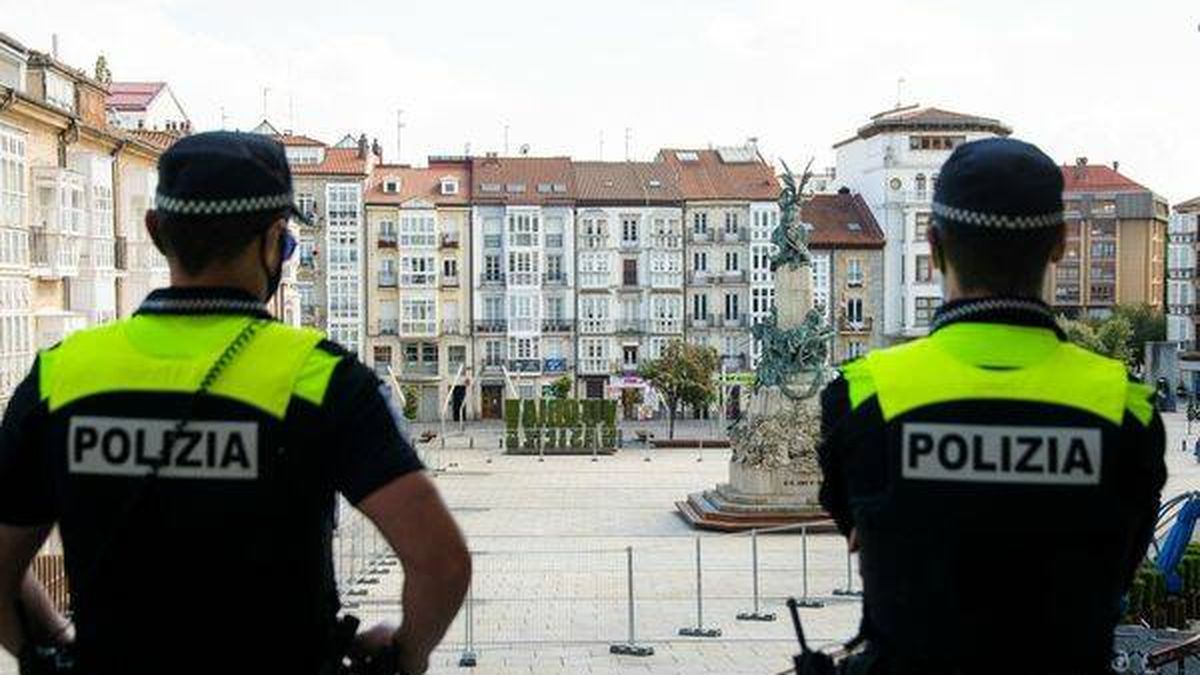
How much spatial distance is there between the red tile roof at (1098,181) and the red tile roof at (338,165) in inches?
1780

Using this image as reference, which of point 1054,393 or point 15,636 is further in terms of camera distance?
point 15,636

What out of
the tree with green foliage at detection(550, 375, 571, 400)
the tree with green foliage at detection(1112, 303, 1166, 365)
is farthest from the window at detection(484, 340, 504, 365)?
the tree with green foliage at detection(1112, 303, 1166, 365)

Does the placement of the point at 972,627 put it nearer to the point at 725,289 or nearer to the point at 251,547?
the point at 251,547

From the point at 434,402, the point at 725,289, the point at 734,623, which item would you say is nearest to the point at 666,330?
the point at 725,289

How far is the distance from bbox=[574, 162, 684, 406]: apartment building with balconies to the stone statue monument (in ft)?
111

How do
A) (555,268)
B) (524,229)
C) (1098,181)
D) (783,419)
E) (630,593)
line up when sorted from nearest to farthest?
(630,593)
(783,419)
(524,229)
(555,268)
(1098,181)

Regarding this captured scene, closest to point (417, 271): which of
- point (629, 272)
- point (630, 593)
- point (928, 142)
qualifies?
point (629, 272)

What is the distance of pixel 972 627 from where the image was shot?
10.2 ft

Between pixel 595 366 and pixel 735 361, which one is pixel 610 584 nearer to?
pixel 595 366

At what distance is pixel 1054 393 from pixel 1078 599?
43 centimetres

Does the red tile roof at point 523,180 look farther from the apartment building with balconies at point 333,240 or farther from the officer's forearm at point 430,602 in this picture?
the officer's forearm at point 430,602

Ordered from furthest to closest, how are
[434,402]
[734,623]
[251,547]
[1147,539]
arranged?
[434,402] < [734,623] < [1147,539] < [251,547]

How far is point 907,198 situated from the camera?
230ft

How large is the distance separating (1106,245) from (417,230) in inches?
1792
